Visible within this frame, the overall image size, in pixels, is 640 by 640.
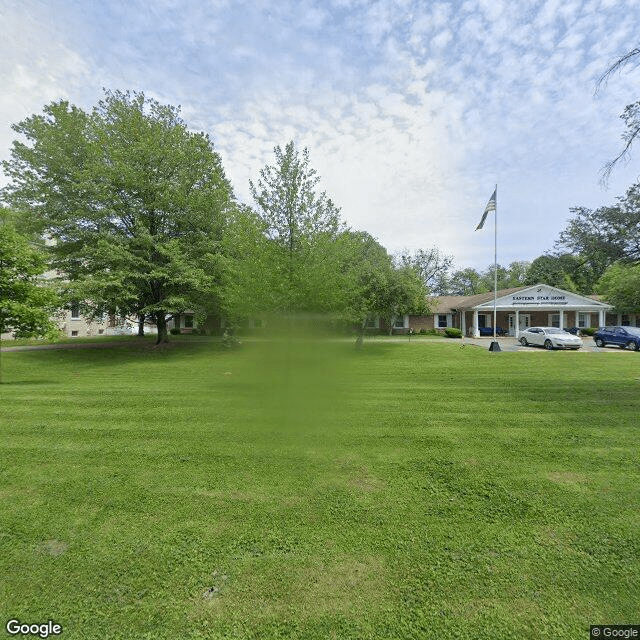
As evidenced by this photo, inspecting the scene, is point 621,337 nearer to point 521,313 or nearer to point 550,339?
point 550,339

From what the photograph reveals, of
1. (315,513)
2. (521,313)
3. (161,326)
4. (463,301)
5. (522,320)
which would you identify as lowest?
(315,513)

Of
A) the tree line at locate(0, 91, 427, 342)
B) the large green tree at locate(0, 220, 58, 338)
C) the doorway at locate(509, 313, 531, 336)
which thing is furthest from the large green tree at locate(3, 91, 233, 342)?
the doorway at locate(509, 313, 531, 336)

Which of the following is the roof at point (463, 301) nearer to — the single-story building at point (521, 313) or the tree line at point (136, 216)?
the single-story building at point (521, 313)

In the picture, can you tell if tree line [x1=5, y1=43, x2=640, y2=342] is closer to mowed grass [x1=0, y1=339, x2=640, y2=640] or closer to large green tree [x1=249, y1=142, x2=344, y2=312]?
large green tree [x1=249, y1=142, x2=344, y2=312]

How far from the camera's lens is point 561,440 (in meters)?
5.58

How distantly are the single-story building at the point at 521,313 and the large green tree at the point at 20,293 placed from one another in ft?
87.4

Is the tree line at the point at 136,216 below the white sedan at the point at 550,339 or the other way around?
the other way around

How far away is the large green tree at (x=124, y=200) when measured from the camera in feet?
58.5

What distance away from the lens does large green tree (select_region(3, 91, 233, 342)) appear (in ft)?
58.5

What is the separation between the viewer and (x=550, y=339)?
73.1 ft

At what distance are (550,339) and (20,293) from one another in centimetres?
2778

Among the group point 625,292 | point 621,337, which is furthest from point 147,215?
point 625,292

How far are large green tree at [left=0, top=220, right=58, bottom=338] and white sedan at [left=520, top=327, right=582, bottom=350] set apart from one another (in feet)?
87.3

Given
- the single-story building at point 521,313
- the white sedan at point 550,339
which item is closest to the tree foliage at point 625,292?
the single-story building at point 521,313
